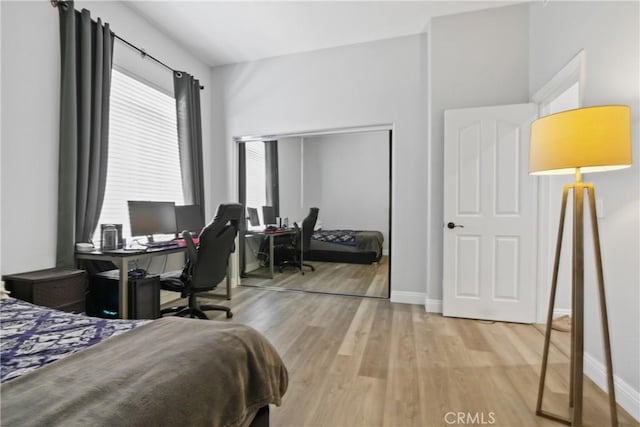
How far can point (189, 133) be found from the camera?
3766 millimetres

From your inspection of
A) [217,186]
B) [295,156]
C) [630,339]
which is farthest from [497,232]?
[217,186]

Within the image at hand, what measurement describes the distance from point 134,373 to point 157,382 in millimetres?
78

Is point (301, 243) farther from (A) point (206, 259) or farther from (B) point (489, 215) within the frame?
(B) point (489, 215)

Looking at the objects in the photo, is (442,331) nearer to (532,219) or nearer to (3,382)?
(532,219)

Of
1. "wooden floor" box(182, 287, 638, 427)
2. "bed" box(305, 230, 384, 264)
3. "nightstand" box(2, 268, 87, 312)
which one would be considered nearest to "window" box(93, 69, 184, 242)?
"nightstand" box(2, 268, 87, 312)

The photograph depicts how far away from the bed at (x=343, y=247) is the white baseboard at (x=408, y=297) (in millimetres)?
769

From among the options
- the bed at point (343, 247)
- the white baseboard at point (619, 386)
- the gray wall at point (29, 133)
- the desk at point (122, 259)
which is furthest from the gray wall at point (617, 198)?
the gray wall at point (29, 133)

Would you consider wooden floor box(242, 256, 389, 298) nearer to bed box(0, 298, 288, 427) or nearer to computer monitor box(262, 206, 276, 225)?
computer monitor box(262, 206, 276, 225)

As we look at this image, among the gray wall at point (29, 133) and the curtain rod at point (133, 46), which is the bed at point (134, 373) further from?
the curtain rod at point (133, 46)

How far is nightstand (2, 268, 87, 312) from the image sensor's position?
1.98m

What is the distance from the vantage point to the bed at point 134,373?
700mm

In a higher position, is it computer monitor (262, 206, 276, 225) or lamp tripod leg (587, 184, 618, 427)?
computer monitor (262, 206, 276, 225)

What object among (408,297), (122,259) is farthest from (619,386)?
(122,259)

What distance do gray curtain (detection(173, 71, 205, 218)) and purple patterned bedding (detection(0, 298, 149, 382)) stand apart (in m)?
2.41
